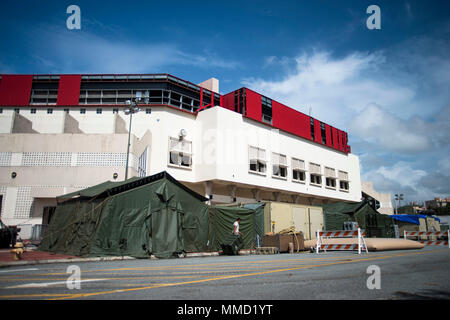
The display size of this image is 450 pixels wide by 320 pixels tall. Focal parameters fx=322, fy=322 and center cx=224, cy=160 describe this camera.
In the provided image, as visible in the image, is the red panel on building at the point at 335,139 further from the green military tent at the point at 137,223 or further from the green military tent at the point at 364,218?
the green military tent at the point at 137,223

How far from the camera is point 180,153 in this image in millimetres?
30344

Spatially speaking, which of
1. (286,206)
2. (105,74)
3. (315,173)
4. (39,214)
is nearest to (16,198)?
(39,214)

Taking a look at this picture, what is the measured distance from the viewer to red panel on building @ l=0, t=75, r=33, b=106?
105 ft

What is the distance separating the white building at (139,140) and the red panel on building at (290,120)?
0.47 ft

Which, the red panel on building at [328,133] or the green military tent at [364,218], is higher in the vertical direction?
the red panel on building at [328,133]

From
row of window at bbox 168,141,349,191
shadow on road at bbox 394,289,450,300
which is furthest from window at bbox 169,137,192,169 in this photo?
shadow on road at bbox 394,289,450,300

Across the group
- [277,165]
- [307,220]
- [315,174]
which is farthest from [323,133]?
[307,220]

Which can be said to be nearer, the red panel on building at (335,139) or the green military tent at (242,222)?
the green military tent at (242,222)

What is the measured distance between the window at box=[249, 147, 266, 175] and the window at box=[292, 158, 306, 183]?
5518mm

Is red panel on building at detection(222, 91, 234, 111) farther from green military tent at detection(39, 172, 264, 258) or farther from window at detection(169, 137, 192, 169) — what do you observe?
green military tent at detection(39, 172, 264, 258)

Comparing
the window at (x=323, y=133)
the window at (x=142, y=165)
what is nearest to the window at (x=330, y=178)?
the window at (x=323, y=133)

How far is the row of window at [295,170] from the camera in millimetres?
32562

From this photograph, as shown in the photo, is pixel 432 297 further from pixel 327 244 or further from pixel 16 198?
pixel 16 198
